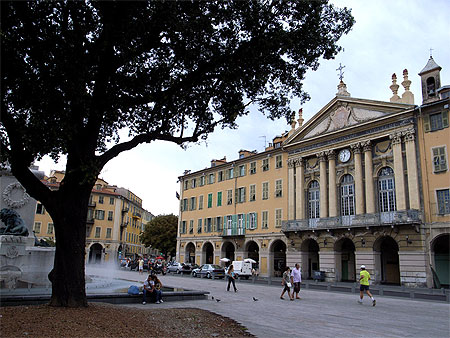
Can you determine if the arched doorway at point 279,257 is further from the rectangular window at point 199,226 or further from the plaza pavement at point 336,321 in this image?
the plaza pavement at point 336,321

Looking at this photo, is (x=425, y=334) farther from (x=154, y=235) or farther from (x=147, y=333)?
(x=154, y=235)

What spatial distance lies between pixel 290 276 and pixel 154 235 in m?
45.9

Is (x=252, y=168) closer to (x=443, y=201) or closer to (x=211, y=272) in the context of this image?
(x=211, y=272)

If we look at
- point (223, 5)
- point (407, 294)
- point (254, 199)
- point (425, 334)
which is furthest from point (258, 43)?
point (254, 199)

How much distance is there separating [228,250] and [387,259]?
20.0m

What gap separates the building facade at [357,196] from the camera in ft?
91.0

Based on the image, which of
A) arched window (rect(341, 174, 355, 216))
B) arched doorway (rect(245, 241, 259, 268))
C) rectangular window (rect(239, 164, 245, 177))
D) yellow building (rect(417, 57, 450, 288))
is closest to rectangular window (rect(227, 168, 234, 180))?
rectangular window (rect(239, 164, 245, 177))

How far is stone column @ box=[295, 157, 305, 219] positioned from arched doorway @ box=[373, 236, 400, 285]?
759cm

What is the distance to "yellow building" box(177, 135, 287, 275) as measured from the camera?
39500mm

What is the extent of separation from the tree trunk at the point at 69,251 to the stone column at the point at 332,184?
2720 centimetres

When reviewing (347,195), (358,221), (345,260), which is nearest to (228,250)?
(345,260)

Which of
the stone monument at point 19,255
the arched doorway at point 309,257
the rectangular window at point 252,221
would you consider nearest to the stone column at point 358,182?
the arched doorway at point 309,257

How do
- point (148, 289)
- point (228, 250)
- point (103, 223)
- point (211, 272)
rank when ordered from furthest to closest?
point (103, 223)
point (228, 250)
point (211, 272)
point (148, 289)

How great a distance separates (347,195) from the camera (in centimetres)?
3341
